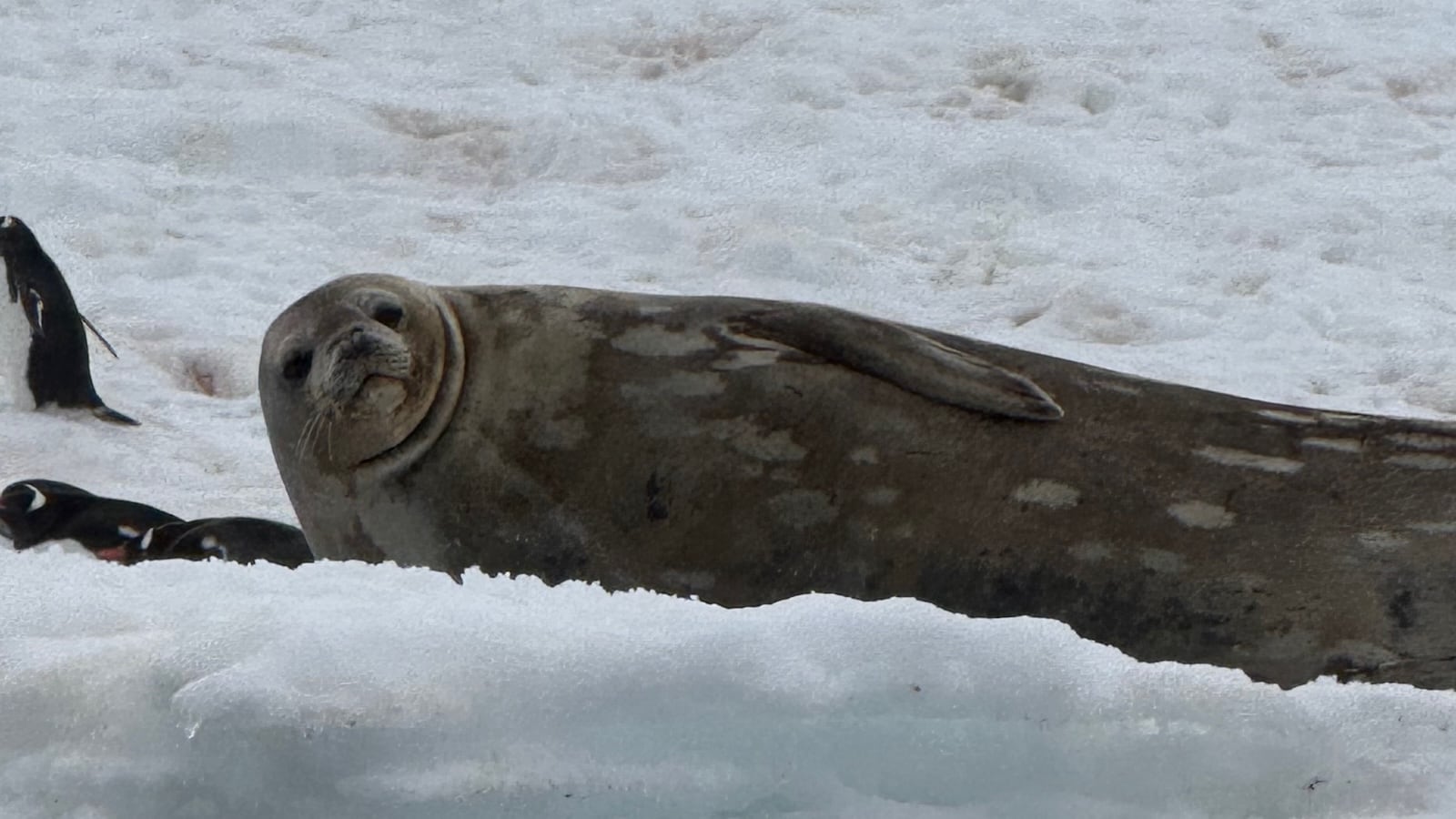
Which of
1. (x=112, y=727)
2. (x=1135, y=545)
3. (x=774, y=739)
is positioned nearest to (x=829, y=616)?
(x=774, y=739)

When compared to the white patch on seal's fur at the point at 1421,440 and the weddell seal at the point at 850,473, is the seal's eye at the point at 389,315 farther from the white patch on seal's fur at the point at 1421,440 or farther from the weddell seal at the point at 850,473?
the white patch on seal's fur at the point at 1421,440

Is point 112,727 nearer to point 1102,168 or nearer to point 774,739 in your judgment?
point 774,739

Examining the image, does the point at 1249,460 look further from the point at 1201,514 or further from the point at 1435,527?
the point at 1435,527

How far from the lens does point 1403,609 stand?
9.29ft

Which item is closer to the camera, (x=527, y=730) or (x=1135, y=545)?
(x=527, y=730)

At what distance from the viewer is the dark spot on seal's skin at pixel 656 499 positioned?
314 centimetres

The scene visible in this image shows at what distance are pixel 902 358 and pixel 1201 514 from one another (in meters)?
0.53

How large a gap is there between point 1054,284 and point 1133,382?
2.79m

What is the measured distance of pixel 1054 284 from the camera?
594 cm

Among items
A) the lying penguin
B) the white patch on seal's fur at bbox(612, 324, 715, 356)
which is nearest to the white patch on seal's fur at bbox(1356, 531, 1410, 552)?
the white patch on seal's fur at bbox(612, 324, 715, 356)

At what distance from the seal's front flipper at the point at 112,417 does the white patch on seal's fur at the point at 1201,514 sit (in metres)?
3.08

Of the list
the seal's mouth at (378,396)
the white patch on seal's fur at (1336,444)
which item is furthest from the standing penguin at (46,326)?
the white patch on seal's fur at (1336,444)

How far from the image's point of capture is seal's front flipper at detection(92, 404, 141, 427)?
5.12 meters

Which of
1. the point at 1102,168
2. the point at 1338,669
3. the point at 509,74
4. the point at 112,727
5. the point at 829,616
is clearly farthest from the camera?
the point at 509,74
